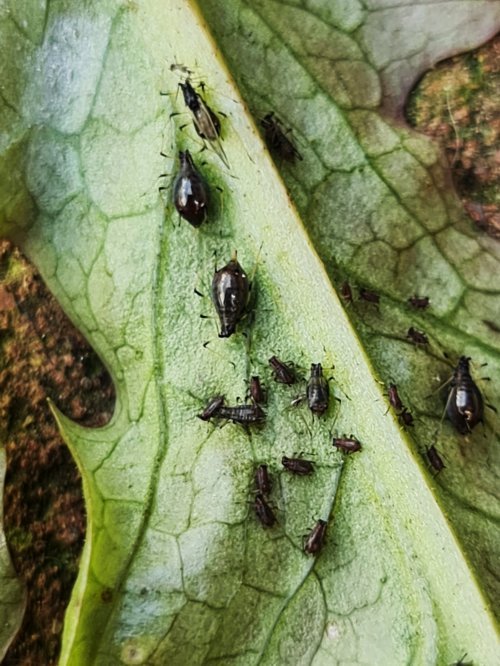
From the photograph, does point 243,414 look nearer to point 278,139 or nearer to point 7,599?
point 278,139

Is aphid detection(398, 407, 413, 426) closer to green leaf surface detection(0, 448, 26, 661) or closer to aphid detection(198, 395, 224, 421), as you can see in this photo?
aphid detection(198, 395, 224, 421)

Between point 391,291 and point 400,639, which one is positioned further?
point 391,291

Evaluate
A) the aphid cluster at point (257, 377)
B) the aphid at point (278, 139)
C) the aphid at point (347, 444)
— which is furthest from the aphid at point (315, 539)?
the aphid at point (278, 139)

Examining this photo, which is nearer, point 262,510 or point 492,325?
point 262,510

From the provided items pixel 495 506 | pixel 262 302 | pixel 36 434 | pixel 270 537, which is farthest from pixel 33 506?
pixel 495 506

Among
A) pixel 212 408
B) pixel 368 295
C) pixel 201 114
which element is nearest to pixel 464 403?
pixel 368 295

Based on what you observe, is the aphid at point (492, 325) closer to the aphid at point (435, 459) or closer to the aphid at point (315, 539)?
the aphid at point (435, 459)

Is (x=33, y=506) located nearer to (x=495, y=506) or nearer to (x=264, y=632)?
(x=264, y=632)

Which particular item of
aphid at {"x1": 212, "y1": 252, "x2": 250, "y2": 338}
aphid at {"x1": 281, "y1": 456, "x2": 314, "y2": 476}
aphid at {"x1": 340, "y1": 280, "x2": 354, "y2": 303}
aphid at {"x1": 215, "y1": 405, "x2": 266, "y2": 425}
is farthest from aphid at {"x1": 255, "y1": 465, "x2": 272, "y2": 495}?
aphid at {"x1": 340, "y1": 280, "x2": 354, "y2": 303}
